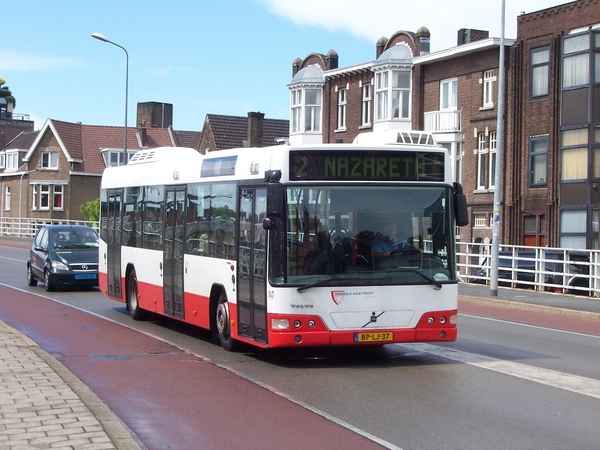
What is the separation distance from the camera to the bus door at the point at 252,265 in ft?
38.2

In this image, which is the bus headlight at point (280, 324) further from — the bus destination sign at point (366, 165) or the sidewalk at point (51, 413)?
the sidewalk at point (51, 413)

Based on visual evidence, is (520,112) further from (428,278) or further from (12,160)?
(12,160)

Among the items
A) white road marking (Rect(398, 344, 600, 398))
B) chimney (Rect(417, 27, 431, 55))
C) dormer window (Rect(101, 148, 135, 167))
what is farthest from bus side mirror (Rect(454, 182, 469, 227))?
dormer window (Rect(101, 148, 135, 167))

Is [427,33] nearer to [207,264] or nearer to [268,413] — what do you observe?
[207,264]

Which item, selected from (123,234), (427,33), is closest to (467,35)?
(427,33)

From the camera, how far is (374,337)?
1149cm

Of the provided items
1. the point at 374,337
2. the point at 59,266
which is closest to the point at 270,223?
the point at 374,337

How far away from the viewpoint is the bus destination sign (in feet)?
37.8

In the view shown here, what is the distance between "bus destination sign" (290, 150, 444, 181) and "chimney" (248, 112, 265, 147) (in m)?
51.9

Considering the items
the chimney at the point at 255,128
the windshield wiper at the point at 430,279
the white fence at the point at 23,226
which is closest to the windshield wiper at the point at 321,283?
the windshield wiper at the point at 430,279

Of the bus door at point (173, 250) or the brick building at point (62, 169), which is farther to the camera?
the brick building at point (62, 169)

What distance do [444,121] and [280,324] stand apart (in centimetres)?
3216

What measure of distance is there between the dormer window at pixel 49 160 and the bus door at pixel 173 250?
66598mm

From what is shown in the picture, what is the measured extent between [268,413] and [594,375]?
453cm
